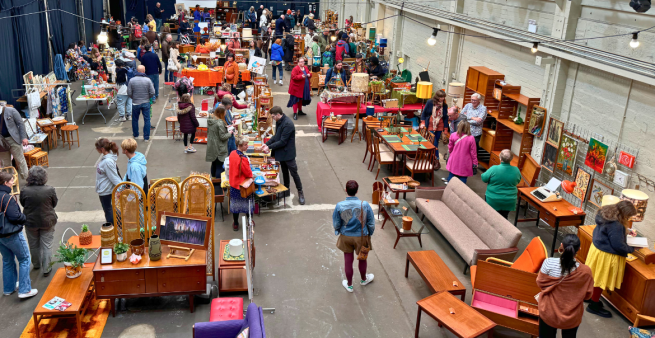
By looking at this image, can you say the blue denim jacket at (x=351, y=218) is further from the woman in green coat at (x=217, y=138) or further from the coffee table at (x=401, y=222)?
the woman in green coat at (x=217, y=138)

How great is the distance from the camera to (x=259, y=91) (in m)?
13.4

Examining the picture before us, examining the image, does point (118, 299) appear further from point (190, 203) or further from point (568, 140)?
point (568, 140)

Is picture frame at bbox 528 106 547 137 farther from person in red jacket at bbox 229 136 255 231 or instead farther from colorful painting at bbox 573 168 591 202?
person in red jacket at bbox 229 136 255 231

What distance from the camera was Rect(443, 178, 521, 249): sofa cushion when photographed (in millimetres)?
7059

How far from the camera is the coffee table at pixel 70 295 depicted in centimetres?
570

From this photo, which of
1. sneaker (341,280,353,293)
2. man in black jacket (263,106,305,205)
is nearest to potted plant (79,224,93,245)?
man in black jacket (263,106,305,205)

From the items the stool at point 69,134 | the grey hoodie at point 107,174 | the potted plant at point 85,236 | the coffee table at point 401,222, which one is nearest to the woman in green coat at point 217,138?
the grey hoodie at point 107,174

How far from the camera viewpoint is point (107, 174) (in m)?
7.43

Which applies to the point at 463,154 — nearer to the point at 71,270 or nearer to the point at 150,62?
the point at 71,270

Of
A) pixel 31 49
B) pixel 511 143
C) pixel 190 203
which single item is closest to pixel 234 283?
pixel 190 203

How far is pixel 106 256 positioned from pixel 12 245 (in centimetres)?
120

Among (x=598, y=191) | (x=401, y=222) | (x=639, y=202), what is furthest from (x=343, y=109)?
(x=639, y=202)

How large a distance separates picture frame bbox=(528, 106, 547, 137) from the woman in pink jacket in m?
1.34

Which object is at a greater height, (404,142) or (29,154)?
(404,142)
